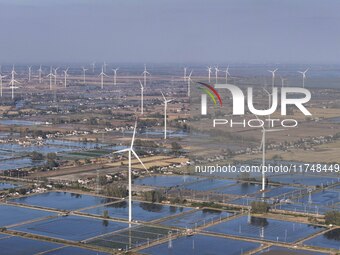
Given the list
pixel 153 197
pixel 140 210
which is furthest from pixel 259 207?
pixel 153 197

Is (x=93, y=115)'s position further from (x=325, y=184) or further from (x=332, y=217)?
(x=332, y=217)

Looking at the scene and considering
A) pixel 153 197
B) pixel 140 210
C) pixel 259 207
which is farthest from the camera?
pixel 153 197

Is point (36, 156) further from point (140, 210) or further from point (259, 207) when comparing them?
point (259, 207)

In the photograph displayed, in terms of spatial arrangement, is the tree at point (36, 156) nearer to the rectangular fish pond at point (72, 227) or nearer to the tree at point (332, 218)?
the rectangular fish pond at point (72, 227)

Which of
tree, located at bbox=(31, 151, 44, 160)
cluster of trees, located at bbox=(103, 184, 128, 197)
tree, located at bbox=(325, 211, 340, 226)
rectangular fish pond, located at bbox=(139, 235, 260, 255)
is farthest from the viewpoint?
tree, located at bbox=(31, 151, 44, 160)

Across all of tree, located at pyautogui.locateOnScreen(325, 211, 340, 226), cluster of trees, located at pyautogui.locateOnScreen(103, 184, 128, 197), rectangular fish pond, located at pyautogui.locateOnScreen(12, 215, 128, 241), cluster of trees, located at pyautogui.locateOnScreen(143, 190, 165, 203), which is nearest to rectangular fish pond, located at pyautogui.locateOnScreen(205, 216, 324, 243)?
tree, located at pyautogui.locateOnScreen(325, 211, 340, 226)

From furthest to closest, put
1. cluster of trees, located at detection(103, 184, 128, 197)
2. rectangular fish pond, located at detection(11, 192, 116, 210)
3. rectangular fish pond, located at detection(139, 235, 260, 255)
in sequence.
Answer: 1. cluster of trees, located at detection(103, 184, 128, 197)
2. rectangular fish pond, located at detection(11, 192, 116, 210)
3. rectangular fish pond, located at detection(139, 235, 260, 255)

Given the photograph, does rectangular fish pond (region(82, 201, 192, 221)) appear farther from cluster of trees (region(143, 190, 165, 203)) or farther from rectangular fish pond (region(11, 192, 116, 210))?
rectangular fish pond (region(11, 192, 116, 210))

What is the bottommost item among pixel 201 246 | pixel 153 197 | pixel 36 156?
pixel 201 246

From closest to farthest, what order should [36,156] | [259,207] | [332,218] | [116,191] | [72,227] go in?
[72,227] → [332,218] → [259,207] → [116,191] → [36,156]

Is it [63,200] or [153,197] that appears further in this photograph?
[63,200]

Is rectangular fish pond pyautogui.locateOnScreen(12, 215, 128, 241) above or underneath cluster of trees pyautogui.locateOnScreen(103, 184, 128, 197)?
underneath

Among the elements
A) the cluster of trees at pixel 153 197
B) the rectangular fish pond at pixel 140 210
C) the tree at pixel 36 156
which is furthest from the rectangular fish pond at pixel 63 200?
the tree at pixel 36 156
